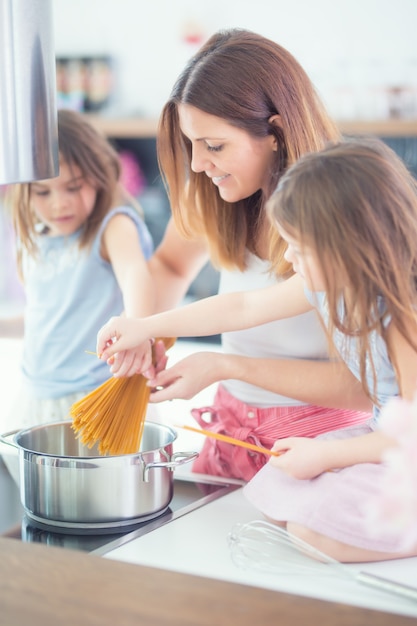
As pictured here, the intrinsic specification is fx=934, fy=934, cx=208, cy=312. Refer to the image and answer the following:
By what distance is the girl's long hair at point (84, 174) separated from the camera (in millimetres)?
2039

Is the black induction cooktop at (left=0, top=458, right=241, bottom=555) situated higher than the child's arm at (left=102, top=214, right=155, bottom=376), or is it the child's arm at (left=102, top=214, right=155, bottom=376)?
the child's arm at (left=102, top=214, right=155, bottom=376)

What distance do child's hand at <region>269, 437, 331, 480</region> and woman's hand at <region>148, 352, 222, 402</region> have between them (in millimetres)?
232

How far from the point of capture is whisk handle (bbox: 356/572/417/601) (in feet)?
3.34

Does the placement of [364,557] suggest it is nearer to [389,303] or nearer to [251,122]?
[389,303]

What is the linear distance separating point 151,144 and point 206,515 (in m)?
3.73

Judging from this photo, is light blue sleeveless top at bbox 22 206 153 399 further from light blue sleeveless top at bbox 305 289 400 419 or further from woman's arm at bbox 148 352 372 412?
light blue sleeveless top at bbox 305 289 400 419

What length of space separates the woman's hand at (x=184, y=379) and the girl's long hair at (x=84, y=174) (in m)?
0.69

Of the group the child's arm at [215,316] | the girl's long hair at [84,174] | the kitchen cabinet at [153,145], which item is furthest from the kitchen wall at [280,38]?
the child's arm at [215,316]

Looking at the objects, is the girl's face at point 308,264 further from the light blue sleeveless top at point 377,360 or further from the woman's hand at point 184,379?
the woman's hand at point 184,379

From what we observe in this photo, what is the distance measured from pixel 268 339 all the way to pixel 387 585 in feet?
2.20

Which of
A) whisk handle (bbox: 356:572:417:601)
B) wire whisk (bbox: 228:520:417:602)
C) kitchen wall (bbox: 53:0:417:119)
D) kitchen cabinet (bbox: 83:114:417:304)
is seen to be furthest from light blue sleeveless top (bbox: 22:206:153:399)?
kitchen wall (bbox: 53:0:417:119)

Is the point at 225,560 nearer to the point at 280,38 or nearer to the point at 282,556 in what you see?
the point at 282,556

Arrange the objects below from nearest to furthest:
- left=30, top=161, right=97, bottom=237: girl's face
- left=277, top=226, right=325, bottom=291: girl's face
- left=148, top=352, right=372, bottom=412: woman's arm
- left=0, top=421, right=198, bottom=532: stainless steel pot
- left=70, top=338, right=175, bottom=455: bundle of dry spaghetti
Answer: left=277, top=226, right=325, bottom=291: girl's face
left=0, top=421, right=198, bottom=532: stainless steel pot
left=70, top=338, right=175, bottom=455: bundle of dry spaghetti
left=148, top=352, right=372, bottom=412: woman's arm
left=30, top=161, right=97, bottom=237: girl's face

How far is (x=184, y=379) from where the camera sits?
1412 mm
